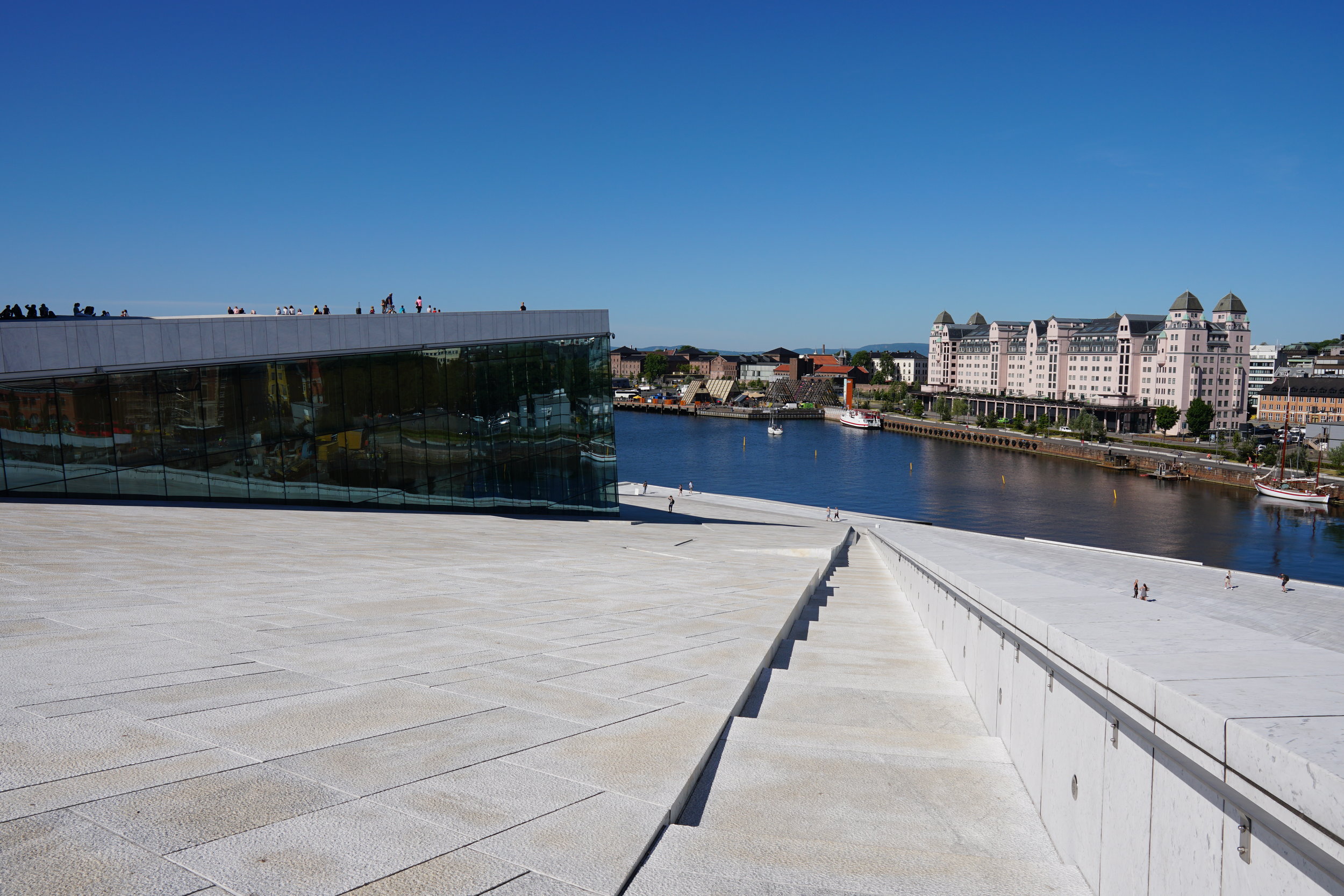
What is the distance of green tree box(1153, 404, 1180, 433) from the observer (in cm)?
11488

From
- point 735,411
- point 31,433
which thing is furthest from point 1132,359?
point 31,433

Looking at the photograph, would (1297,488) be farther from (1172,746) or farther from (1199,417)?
(1172,746)

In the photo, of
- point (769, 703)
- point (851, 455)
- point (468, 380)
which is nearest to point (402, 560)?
point (769, 703)

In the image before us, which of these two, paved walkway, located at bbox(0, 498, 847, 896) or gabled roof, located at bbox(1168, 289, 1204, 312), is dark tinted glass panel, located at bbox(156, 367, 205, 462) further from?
gabled roof, located at bbox(1168, 289, 1204, 312)

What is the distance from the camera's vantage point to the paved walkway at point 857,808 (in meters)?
3.13

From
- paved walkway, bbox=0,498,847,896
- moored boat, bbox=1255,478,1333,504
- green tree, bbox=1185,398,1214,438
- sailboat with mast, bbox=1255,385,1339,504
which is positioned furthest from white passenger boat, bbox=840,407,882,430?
paved walkway, bbox=0,498,847,896

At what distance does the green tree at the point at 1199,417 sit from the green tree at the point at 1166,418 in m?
2.22

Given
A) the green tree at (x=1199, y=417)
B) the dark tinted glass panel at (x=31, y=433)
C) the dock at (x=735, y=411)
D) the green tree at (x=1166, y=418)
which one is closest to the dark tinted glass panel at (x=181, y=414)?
the dark tinted glass panel at (x=31, y=433)

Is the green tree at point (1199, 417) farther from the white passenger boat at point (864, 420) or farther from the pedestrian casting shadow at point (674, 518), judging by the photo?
the pedestrian casting shadow at point (674, 518)

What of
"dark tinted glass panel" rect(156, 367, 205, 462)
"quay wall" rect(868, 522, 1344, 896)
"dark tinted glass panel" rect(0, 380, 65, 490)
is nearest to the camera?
"quay wall" rect(868, 522, 1344, 896)

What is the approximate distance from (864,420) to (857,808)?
454 feet

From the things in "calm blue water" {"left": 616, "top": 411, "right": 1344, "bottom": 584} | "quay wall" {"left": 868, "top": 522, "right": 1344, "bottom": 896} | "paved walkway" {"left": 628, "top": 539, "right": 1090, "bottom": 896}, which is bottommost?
"calm blue water" {"left": 616, "top": 411, "right": 1344, "bottom": 584}

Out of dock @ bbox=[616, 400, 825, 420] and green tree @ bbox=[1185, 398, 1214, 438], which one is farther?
dock @ bbox=[616, 400, 825, 420]

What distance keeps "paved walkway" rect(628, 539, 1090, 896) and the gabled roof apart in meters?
137
